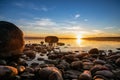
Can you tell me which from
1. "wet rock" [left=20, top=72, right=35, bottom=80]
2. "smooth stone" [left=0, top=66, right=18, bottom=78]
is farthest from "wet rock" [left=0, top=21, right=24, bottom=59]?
"smooth stone" [left=0, top=66, right=18, bottom=78]

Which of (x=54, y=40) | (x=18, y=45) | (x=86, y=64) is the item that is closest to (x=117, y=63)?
(x=86, y=64)

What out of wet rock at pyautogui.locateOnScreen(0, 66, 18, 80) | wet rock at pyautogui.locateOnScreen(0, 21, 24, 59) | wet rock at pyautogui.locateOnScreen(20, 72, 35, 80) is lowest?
wet rock at pyautogui.locateOnScreen(20, 72, 35, 80)

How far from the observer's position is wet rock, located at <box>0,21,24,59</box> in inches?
446

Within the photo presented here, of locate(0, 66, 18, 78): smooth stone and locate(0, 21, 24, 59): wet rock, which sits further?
locate(0, 21, 24, 59): wet rock

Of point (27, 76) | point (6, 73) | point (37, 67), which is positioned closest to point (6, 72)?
point (6, 73)

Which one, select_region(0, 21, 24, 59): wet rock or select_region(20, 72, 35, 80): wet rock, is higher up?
select_region(0, 21, 24, 59): wet rock

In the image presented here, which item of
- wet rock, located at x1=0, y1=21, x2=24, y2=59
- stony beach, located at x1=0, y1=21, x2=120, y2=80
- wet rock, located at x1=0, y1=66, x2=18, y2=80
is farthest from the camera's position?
wet rock, located at x1=0, y1=21, x2=24, y2=59

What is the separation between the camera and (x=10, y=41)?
11.6 metres

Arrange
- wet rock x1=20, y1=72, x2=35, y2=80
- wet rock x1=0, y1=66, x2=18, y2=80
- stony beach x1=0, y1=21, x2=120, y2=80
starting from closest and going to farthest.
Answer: wet rock x1=0, y1=66, x2=18, y2=80
stony beach x1=0, y1=21, x2=120, y2=80
wet rock x1=20, y1=72, x2=35, y2=80

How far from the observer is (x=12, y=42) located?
11.7 m

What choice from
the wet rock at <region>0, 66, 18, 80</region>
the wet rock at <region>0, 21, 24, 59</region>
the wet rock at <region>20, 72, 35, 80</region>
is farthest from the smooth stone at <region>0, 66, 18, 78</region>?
the wet rock at <region>0, 21, 24, 59</region>

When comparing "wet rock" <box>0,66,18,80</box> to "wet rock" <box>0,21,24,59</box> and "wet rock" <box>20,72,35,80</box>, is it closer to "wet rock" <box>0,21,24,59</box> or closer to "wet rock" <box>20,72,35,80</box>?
"wet rock" <box>20,72,35,80</box>

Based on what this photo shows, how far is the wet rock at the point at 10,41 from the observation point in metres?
11.3

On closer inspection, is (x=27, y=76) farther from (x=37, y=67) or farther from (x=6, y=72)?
(x=37, y=67)
